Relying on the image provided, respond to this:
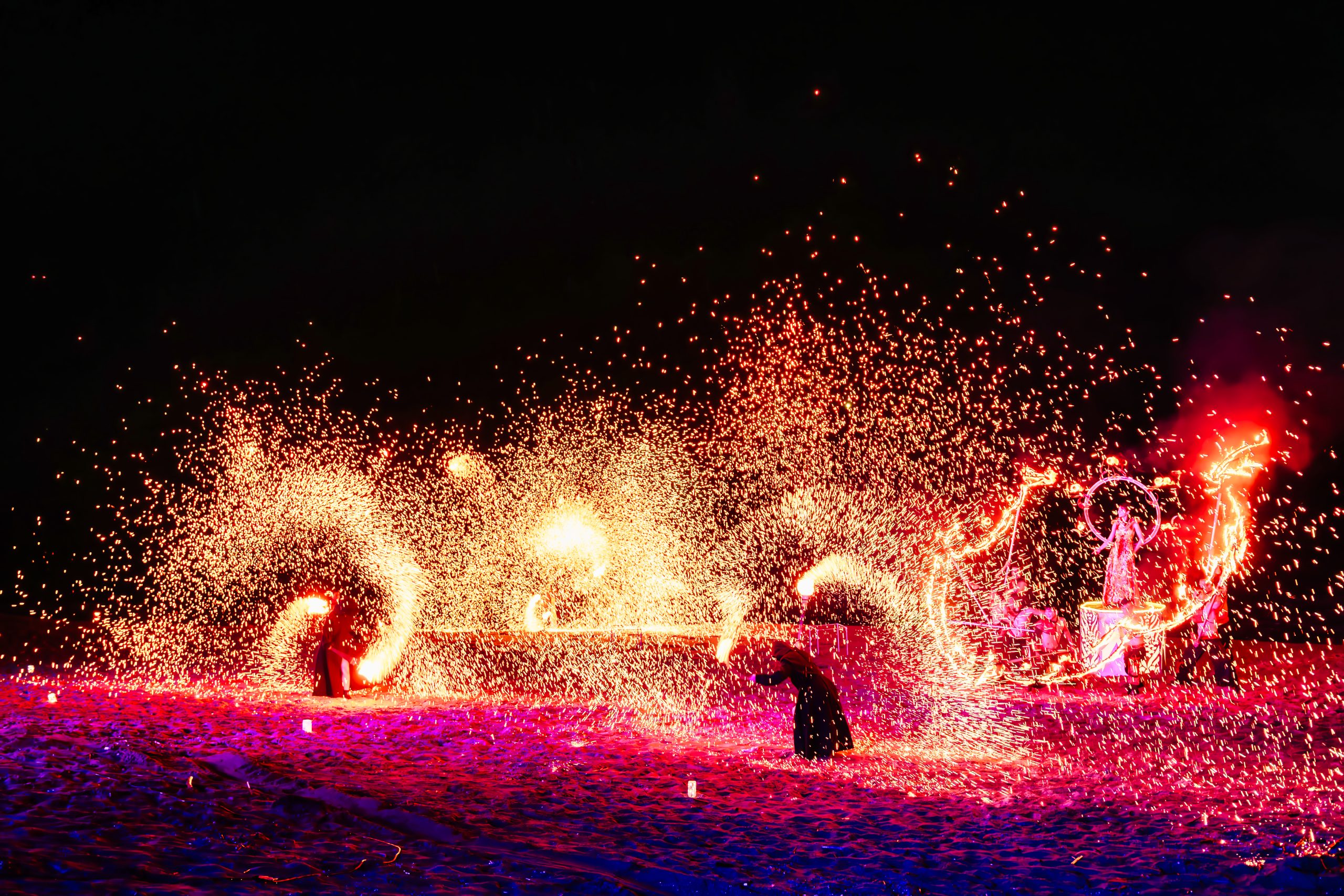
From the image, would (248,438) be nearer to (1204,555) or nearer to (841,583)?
(841,583)

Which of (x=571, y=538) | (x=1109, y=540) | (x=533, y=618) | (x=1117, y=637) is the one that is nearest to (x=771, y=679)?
(x=1109, y=540)

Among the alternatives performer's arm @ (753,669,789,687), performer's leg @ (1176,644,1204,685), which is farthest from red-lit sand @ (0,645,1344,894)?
performer's leg @ (1176,644,1204,685)

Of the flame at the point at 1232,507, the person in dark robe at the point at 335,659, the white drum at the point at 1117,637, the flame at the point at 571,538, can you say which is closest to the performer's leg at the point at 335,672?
the person in dark robe at the point at 335,659

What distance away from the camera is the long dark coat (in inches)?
350

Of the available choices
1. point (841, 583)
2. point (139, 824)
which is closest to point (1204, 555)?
point (841, 583)

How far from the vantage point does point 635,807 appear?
7.18 m

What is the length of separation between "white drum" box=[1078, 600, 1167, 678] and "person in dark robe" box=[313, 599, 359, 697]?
8.97 metres

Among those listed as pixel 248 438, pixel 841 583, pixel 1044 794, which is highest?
pixel 248 438

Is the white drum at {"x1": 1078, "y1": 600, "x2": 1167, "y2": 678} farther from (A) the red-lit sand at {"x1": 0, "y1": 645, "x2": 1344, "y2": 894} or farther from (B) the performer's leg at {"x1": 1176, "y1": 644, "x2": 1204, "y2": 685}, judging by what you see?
(A) the red-lit sand at {"x1": 0, "y1": 645, "x2": 1344, "y2": 894}

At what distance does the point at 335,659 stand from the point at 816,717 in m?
6.43

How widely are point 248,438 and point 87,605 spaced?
27.0 ft

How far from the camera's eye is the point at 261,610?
2264 cm

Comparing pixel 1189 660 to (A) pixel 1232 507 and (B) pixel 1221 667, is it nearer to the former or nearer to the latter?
(B) pixel 1221 667

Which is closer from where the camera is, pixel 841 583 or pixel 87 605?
pixel 841 583
